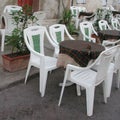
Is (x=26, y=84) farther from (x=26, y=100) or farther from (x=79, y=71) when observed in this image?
(x=79, y=71)

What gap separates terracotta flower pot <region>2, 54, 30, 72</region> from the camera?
4281 mm

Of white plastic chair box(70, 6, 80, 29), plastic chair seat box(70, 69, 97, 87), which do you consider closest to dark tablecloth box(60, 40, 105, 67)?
plastic chair seat box(70, 69, 97, 87)

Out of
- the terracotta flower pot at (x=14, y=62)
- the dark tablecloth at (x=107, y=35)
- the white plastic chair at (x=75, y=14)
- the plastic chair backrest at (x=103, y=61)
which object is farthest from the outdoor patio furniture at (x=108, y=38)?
the white plastic chair at (x=75, y=14)

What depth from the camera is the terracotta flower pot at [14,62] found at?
4.28 m

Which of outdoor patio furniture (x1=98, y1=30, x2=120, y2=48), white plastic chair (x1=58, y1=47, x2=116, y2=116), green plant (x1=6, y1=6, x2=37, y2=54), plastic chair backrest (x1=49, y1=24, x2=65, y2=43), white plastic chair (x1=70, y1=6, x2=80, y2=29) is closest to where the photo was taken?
white plastic chair (x1=58, y1=47, x2=116, y2=116)

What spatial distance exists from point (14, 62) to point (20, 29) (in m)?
0.65

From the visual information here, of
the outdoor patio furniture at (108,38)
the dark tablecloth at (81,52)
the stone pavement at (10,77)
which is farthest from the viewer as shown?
the outdoor patio furniture at (108,38)

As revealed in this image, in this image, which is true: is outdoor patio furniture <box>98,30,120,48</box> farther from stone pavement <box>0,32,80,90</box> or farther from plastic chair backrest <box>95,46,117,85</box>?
plastic chair backrest <box>95,46,117,85</box>

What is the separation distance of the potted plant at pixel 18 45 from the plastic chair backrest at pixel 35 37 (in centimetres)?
44

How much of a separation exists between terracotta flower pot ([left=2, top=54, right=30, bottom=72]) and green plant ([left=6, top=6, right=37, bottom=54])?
0.63 ft

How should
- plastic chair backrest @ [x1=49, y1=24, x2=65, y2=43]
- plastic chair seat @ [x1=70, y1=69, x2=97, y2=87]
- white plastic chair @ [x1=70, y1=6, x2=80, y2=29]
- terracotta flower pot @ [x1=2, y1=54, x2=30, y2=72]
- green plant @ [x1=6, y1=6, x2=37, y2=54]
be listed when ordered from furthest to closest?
white plastic chair @ [x1=70, y1=6, x2=80, y2=29]
plastic chair backrest @ [x1=49, y1=24, x2=65, y2=43]
green plant @ [x1=6, y1=6, x2=37, y2=54]
terracotta flower pot @ [x1=2, y1=54, x2=30, y2=72]
plastic chair seat @ [x1=70, y1=69, x2=97, y2=87]

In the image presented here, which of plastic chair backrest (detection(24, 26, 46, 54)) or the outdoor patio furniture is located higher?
plastic chair backrest (detection(24, 26, 46, 54))

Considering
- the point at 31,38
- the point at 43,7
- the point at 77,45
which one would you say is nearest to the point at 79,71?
the point at 77,45

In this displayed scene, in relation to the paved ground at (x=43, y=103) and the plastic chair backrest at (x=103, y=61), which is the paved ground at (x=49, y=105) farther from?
the plastic chair backrest at (x=103, y=61)
